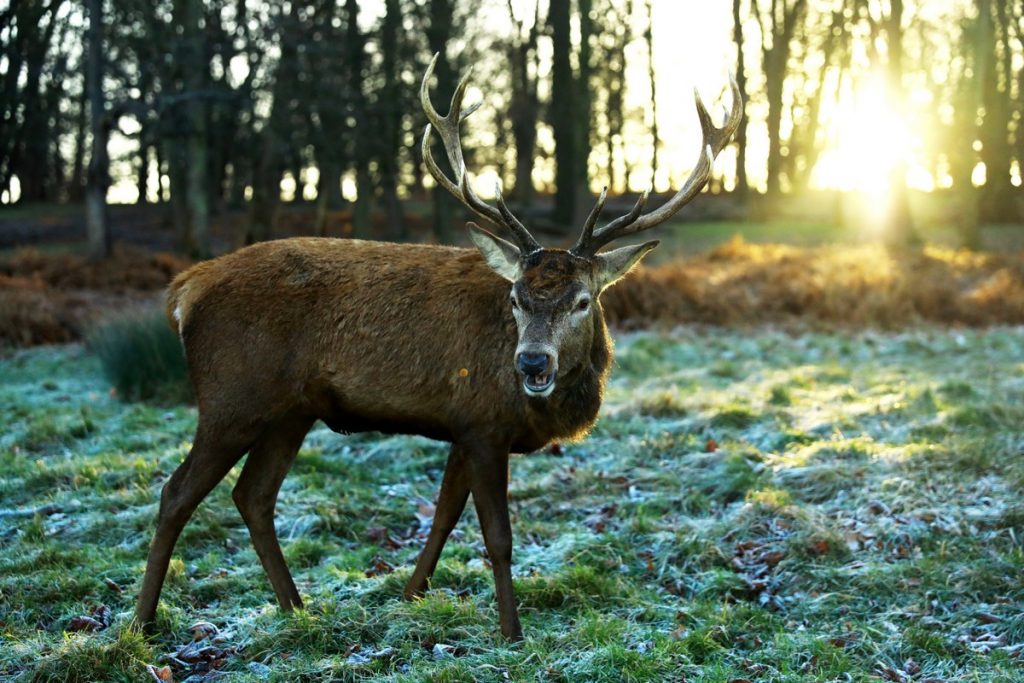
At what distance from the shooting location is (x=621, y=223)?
18.6ft

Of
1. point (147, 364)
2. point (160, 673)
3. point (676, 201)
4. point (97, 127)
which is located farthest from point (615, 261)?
point (97, 127)

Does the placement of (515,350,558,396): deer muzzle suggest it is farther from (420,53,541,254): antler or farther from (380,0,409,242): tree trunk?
(380,0,409,242): tree trunk

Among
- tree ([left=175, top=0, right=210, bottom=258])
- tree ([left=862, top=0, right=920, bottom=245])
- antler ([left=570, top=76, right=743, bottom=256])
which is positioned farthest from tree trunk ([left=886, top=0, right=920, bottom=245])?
antler ([left=570, top=76, right=743, bottom=256])

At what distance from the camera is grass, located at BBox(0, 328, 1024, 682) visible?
5012 mm

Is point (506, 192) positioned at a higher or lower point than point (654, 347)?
higher

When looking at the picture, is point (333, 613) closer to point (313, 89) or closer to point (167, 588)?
point (167, 588)

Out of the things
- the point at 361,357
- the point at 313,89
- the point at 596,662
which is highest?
the point at 313,89

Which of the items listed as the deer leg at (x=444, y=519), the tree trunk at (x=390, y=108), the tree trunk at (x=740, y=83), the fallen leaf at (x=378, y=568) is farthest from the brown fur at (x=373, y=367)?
the tree trunk at (x=740, y=83)

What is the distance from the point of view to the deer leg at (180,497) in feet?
17.5

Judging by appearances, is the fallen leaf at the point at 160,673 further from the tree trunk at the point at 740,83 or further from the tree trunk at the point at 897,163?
the tree trunk at the point at 740,83

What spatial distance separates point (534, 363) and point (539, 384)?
0.11m

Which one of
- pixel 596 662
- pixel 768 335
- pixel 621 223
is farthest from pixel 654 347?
pixel 596 662

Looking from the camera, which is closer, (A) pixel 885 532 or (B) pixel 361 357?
(B) pixel 361 357

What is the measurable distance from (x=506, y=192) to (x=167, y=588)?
36.1 metres
